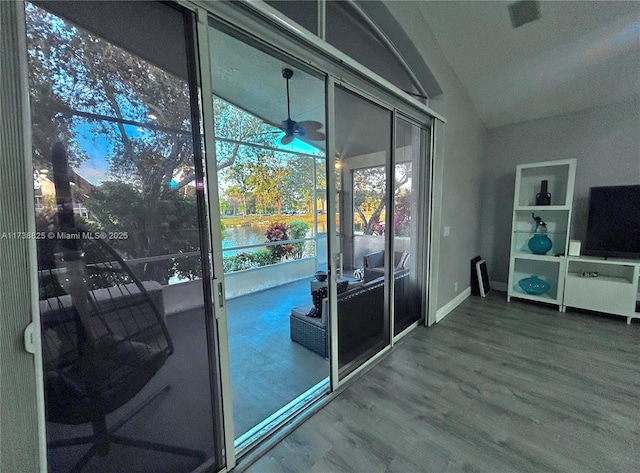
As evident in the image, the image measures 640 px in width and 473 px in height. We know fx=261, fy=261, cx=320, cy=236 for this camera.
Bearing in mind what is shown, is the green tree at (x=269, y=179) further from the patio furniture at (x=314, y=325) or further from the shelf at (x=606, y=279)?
the shelf at (x=606, y=279)

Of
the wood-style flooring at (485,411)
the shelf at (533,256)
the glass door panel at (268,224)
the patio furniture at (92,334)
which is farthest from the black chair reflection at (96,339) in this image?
the shelf at (533,256)

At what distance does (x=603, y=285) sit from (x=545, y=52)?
279 centimetres

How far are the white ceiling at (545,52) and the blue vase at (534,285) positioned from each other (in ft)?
7.81

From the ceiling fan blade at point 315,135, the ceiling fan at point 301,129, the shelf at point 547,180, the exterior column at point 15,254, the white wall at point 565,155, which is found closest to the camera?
the exterior column at point 15,254

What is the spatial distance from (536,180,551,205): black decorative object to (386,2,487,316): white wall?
29.4 inches

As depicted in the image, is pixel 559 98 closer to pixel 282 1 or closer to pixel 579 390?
pixel 579 390

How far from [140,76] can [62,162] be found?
0.46 meters

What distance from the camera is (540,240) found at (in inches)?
145

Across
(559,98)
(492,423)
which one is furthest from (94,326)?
(559,98)

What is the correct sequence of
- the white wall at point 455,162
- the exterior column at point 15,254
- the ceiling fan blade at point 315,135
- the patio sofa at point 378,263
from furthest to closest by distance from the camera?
the ceiling fan blade at point 315,135
the patio sofa at point 378,263
the white wall at point 455,162
the exterior column at point 15,254

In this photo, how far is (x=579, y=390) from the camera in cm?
200

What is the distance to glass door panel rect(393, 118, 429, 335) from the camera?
2760 mm

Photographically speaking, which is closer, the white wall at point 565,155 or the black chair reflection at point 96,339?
the black chair reflection at point 96,339

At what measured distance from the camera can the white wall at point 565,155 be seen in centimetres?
329
